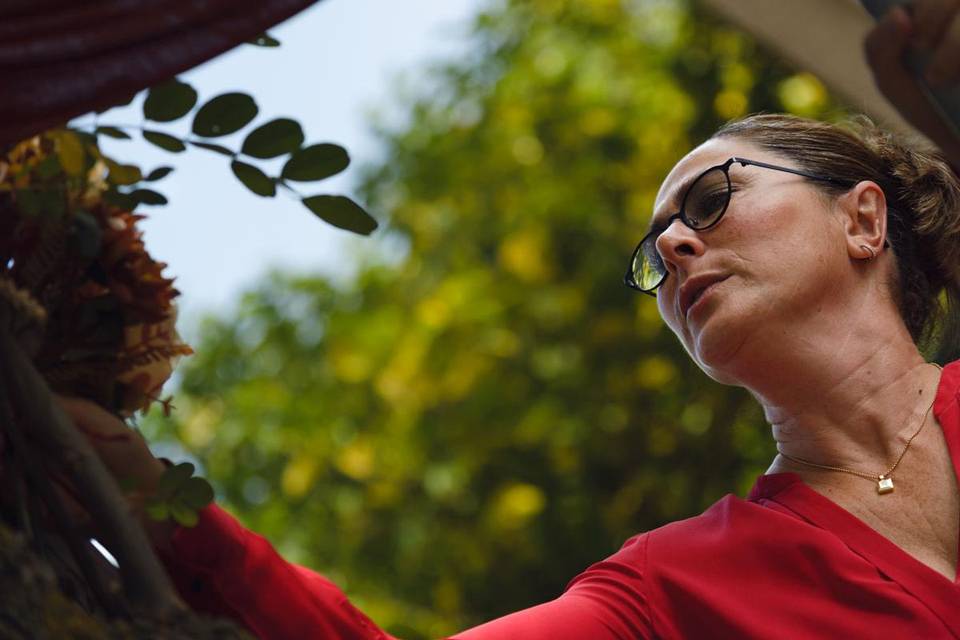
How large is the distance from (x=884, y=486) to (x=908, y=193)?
0.47 metres

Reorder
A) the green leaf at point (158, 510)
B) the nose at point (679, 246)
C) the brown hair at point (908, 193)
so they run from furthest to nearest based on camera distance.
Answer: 1. the brown hair at point (908, 193)
2. the nose at point (679, 246)
3. the green leaf at point (158, 510)

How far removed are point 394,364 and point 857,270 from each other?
3.44 meters

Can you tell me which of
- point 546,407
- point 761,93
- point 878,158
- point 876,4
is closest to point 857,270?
point 878,158

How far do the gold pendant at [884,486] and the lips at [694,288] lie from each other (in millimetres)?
321

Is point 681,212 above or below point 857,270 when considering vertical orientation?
above

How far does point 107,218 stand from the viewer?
136cm

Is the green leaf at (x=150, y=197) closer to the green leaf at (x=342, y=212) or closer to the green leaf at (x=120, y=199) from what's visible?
the green leaf at (x=120, y=199)

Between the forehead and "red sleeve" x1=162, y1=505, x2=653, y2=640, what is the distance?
595 millimetres

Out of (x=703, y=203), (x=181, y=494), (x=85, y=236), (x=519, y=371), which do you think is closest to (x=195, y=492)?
(x=181, y=494)

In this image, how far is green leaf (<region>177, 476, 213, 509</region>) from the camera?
4.00 ft

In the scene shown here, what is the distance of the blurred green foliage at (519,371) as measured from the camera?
4672 mm

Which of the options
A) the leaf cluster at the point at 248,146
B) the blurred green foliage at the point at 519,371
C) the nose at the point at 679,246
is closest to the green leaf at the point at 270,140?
the leaf cluster at the point at 248,146

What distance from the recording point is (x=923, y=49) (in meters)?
1.10

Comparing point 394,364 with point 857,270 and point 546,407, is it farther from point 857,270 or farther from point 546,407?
point 857,270
